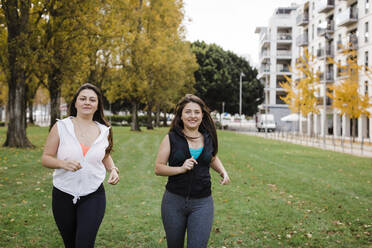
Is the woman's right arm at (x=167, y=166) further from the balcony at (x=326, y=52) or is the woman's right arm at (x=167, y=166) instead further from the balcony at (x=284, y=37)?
the balcony at (x=284, y=37)

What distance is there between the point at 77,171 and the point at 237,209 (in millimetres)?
5126

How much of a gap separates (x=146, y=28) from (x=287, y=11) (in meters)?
46.4

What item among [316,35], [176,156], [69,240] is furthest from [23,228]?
[316,35]

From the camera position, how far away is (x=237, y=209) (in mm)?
8008

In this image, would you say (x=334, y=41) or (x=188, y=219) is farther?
(x=334, y=41)

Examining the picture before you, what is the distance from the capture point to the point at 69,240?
3.57 m

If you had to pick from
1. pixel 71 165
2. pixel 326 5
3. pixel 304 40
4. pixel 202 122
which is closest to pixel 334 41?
pixel 326 5

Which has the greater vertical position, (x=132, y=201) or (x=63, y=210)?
(x=63, y=210)

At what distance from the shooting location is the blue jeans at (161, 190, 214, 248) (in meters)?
3.58

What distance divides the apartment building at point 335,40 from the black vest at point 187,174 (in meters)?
30.0

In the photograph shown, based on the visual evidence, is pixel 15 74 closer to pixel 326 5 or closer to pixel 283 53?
pixel 326 5

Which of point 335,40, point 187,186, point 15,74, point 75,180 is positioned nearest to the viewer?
point 75,180

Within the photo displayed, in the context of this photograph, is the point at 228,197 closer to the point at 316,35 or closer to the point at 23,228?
the point at 23,228

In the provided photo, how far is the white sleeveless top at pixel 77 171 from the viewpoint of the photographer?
344cm
